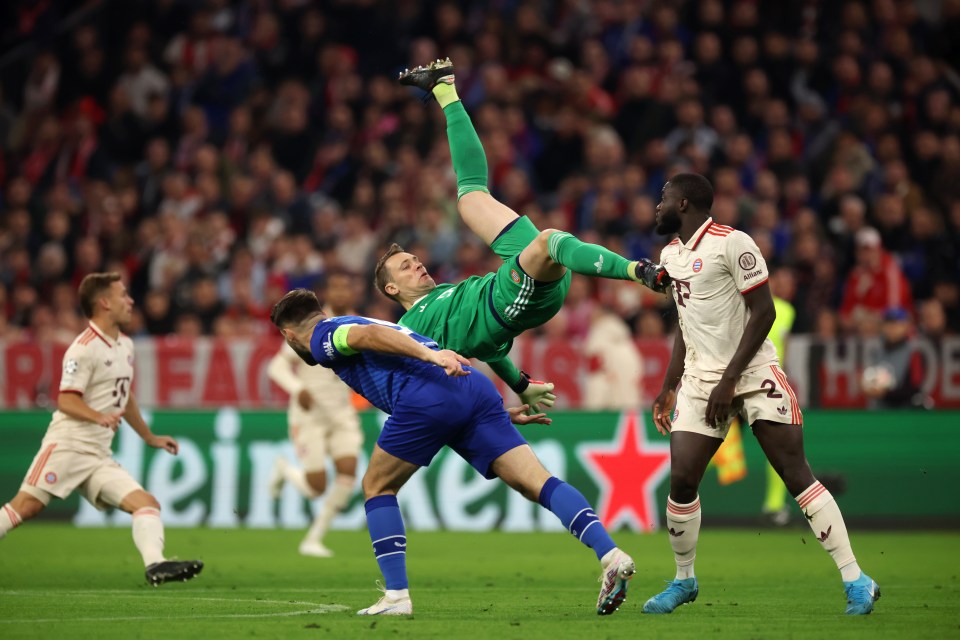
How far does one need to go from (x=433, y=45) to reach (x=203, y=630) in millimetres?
15257

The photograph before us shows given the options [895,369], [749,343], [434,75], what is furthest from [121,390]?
[895,369]

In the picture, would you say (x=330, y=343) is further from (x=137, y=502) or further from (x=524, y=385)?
(x=137, y=502)

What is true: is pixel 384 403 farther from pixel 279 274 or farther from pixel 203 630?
pixel 279 274

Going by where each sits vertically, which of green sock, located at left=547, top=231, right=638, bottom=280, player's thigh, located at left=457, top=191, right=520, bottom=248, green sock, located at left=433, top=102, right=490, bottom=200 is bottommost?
green sock, located at left=547, top=231, right=638, bottom=280

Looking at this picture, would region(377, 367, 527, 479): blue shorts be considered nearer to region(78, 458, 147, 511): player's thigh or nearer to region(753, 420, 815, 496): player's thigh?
region(753, 420, 815, 496): player's thigh

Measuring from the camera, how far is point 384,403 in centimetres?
866

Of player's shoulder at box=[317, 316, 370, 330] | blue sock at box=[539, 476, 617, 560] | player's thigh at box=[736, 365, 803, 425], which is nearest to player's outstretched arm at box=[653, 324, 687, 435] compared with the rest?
player's thigh at box=[736, 365, 803, 425]

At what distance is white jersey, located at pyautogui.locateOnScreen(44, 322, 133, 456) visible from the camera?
10.9m

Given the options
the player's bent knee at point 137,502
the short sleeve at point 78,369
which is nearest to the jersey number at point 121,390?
the short sleeve at point 78,369

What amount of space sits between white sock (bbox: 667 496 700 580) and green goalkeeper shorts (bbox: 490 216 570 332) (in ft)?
4.53

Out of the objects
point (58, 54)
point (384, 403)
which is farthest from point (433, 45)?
point (384, 403)

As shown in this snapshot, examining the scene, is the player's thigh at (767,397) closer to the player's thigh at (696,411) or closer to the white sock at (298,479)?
the player's thigh at (696,411)

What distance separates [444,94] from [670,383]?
2.51m

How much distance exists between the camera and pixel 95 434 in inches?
434
